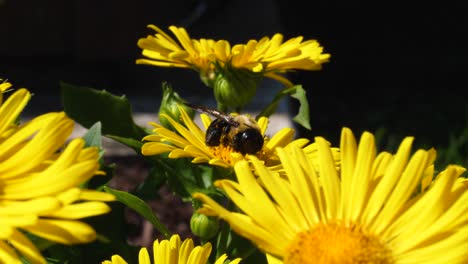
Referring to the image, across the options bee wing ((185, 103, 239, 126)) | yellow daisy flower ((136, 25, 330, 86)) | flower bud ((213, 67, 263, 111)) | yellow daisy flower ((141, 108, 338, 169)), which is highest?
yellow daisy flower ((136, 25, 330, 86))

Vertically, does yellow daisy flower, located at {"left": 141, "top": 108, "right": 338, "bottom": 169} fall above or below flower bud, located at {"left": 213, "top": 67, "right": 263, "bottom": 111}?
below

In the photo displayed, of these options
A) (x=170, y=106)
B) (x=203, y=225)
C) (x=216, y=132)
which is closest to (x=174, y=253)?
(x=203, y=225)

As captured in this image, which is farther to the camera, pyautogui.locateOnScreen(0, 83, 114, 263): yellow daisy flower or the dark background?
the dark background

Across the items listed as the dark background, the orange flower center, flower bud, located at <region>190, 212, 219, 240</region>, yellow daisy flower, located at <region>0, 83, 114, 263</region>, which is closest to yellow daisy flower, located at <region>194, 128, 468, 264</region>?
the orange flower center

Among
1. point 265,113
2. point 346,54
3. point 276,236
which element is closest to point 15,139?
point 276,236

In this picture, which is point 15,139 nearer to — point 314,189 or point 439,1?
point 314,189

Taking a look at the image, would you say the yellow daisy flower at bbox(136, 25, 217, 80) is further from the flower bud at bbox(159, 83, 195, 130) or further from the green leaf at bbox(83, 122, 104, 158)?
A: the green leaf at bbox(83, 122, 104, 158)

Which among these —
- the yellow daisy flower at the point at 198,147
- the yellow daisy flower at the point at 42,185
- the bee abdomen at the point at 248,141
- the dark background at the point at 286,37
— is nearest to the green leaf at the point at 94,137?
the yellow daisy flower at the point at 198,147
